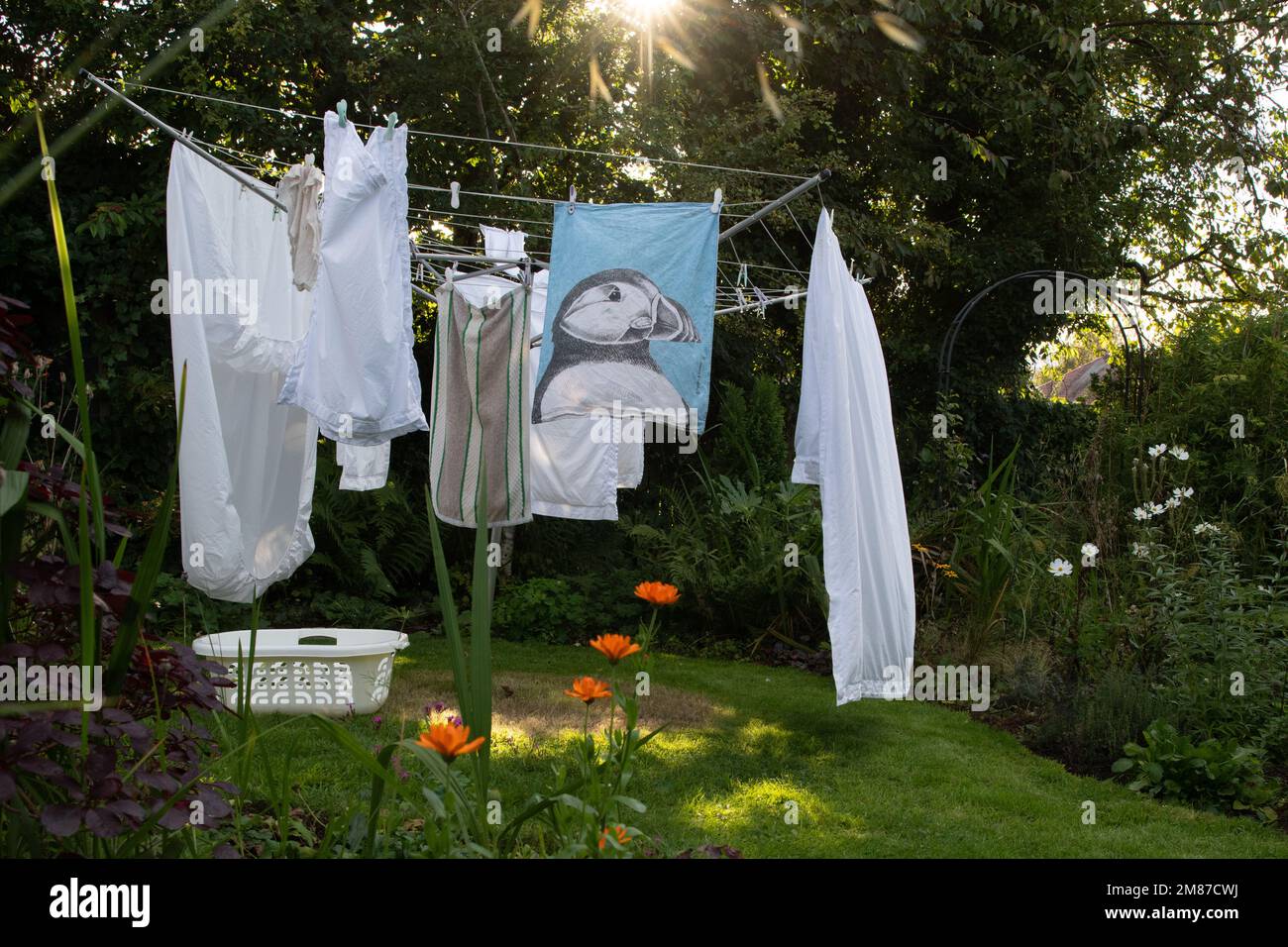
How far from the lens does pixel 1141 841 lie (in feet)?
10.8

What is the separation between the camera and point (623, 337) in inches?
170

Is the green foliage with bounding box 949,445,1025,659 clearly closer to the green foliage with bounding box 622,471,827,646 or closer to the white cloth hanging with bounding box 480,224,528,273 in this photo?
the green foliage with bounding box 622,471,827,646

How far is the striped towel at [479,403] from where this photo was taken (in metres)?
5.10

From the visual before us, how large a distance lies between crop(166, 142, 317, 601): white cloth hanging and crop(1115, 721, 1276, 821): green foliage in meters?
3.35

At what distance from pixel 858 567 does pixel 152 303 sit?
4.51m

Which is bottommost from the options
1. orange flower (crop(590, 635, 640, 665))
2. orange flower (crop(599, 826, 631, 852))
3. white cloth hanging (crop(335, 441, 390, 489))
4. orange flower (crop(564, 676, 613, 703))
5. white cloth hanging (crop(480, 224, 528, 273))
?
orange flower (crop(599, 826, 631, 852))

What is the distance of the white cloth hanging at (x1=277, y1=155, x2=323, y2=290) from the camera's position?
394 cm

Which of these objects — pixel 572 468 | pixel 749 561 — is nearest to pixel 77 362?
pixel 572 468

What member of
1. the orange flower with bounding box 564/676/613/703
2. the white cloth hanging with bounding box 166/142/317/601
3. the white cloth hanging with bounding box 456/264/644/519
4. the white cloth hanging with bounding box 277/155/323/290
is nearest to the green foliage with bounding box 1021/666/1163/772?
the white cloth hanging with bounding box 456/264/644/519

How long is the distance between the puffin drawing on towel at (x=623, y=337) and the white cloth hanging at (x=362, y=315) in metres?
0.73

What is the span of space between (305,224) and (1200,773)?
3.75 metres

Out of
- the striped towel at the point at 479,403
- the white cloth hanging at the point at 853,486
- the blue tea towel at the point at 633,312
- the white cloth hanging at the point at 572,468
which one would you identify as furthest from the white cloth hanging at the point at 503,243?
the white cloth hanging at the point at 853,486

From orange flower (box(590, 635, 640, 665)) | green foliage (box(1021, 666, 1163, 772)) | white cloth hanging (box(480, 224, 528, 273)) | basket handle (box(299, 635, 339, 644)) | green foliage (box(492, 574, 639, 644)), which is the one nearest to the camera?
orange flower (box(590, 635, 640, 665))
